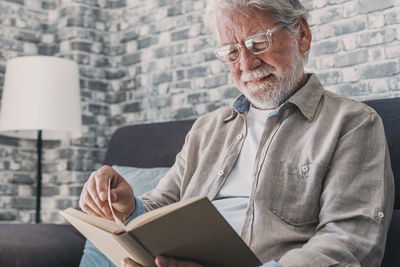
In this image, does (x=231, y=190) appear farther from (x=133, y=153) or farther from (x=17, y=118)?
(x=17, y=118)

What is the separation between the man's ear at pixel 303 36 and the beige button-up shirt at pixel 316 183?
0.10 metres

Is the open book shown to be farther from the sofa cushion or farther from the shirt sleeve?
the sofa cushion

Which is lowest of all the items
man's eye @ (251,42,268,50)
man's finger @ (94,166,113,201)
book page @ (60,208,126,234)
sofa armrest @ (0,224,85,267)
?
sofa armrest @ (0,224,85,267)

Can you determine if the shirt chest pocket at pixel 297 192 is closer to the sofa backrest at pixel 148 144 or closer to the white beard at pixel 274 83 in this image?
the white beard at pixel 274 83

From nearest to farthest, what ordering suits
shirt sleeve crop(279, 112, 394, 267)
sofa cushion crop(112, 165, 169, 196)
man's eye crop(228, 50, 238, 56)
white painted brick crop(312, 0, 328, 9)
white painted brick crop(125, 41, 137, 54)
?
shirt sleeve crop(279, 112, 394, 267) → man's eye crop(228, 50, 238, 56) → sofa cushion crop(112, 165, 169, 196) → white painted brick crop(312, 0, 328, 9) → white painted brick crop(125, 41, 137, 54)

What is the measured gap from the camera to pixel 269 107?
1638 millimetres

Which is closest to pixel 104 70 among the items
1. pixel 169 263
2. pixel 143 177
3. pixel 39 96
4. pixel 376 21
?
pixel 39 96

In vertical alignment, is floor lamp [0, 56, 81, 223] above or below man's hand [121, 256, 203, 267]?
above

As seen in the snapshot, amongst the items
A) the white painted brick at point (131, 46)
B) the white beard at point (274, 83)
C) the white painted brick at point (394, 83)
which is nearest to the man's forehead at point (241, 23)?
the white beard at point (274, 83)

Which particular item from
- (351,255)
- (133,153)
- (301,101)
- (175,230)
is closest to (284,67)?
(301,101)

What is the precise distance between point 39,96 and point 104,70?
678 mm

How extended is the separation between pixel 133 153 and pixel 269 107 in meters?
0.97

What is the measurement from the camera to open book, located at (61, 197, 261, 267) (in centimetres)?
96

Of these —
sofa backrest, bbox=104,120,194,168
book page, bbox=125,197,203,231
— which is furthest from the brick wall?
book page, bbox=125,197,203,231
